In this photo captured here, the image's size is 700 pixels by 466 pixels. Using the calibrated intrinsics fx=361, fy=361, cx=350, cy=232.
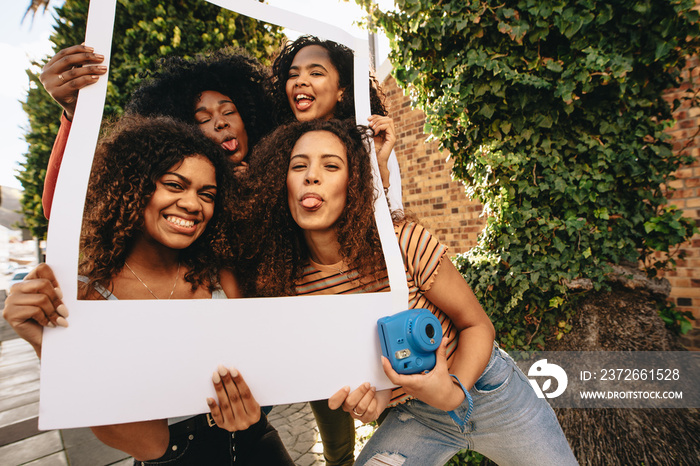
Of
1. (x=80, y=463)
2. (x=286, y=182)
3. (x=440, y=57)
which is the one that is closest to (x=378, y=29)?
(x=440, y=57)

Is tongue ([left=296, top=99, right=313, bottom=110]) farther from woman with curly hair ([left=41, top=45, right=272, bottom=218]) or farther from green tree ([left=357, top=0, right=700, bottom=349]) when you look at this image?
green tree ([left=357, top=0, right=700, bottom=349])

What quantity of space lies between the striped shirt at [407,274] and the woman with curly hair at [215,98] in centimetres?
40

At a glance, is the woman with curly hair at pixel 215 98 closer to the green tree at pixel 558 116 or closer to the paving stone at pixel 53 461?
the green tree at pixel 558 116

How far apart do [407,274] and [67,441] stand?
418 centimetres

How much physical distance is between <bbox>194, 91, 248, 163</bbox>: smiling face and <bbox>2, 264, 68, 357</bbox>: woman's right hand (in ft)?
1.77

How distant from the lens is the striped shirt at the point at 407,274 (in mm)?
1108

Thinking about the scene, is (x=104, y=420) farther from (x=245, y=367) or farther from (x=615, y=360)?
(x=615, y=360)

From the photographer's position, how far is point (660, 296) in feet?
7.15

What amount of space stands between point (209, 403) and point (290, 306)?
28cm

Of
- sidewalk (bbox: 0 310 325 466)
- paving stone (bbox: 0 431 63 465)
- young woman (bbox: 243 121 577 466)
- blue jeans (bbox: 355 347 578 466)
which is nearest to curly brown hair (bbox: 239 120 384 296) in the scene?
young woman (bbox: 243 121 577 466)

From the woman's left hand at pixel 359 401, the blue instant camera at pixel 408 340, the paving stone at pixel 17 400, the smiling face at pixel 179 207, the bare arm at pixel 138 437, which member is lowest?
the paving stone at pixel 17 400

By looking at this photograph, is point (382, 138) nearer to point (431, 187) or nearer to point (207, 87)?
point (207, 87)

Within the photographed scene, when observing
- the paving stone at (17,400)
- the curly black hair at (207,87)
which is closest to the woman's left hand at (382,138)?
the curly black hair at (207,87)

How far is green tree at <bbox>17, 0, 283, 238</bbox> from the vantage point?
1150 millimetres
